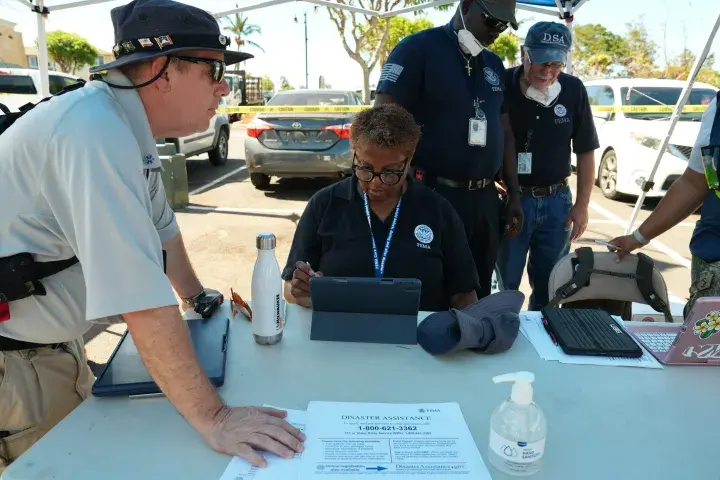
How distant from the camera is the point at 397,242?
1956 mm

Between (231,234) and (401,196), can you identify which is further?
(231,234)

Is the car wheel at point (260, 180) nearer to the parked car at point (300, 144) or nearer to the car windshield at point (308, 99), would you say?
the parked car at point (300, 144)

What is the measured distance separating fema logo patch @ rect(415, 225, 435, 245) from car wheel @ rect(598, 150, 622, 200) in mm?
6270

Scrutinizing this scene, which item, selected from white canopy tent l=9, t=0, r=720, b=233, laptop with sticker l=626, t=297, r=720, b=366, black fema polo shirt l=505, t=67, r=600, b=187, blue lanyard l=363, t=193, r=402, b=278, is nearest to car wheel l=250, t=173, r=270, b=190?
white canopy tent l=9, t=0, r=720, b=233

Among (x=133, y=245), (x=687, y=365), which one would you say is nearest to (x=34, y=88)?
(x=133, y=245)

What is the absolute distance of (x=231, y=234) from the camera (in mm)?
5660

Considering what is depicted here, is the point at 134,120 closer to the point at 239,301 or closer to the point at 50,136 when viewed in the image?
the point at 50,136

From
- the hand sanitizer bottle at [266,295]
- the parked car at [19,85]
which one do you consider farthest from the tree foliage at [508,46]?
the hand sanitizer bottle at [266,295]

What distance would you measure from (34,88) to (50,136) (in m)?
8.57

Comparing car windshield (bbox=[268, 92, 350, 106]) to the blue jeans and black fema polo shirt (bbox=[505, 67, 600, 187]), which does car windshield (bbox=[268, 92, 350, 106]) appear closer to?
black fema polo shirt (bbox=[505, 67, 600, 187])

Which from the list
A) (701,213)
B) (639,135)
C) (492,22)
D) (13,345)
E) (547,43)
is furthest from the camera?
(639,135)

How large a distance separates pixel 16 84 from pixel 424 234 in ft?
27.8

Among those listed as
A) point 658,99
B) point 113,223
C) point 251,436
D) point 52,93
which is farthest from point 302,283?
point 52,93

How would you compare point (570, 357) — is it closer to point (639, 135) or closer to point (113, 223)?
point (113, 223)
